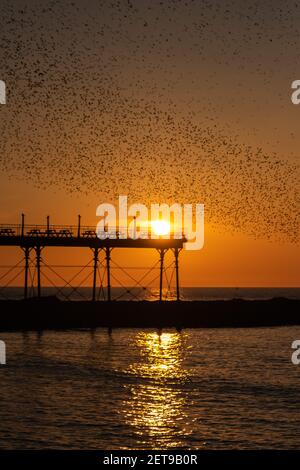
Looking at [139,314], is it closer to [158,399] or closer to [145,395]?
[145,395]

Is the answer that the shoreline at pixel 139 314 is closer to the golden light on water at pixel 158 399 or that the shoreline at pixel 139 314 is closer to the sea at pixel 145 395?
the sea at pixel 145 395

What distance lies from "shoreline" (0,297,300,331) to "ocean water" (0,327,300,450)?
653cm

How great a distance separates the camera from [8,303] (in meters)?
66.5

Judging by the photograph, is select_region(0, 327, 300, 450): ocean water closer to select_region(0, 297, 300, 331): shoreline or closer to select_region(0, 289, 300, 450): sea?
select_region(0, 289, 300, 450): sea

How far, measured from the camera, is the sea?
85.7 feet

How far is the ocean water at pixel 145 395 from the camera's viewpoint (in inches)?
1029

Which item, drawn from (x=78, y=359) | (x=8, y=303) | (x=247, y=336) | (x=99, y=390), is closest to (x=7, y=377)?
(x=99, y=390)

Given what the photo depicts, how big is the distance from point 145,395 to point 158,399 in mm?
1051

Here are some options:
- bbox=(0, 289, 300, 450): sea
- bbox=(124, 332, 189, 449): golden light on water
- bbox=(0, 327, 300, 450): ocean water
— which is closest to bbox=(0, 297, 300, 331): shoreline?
bbox=(0, 289, 300, 450): sea

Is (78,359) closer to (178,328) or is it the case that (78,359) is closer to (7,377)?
(7,377)

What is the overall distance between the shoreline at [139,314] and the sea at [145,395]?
6.06m

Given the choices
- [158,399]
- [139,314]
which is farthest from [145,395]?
[139,314]
